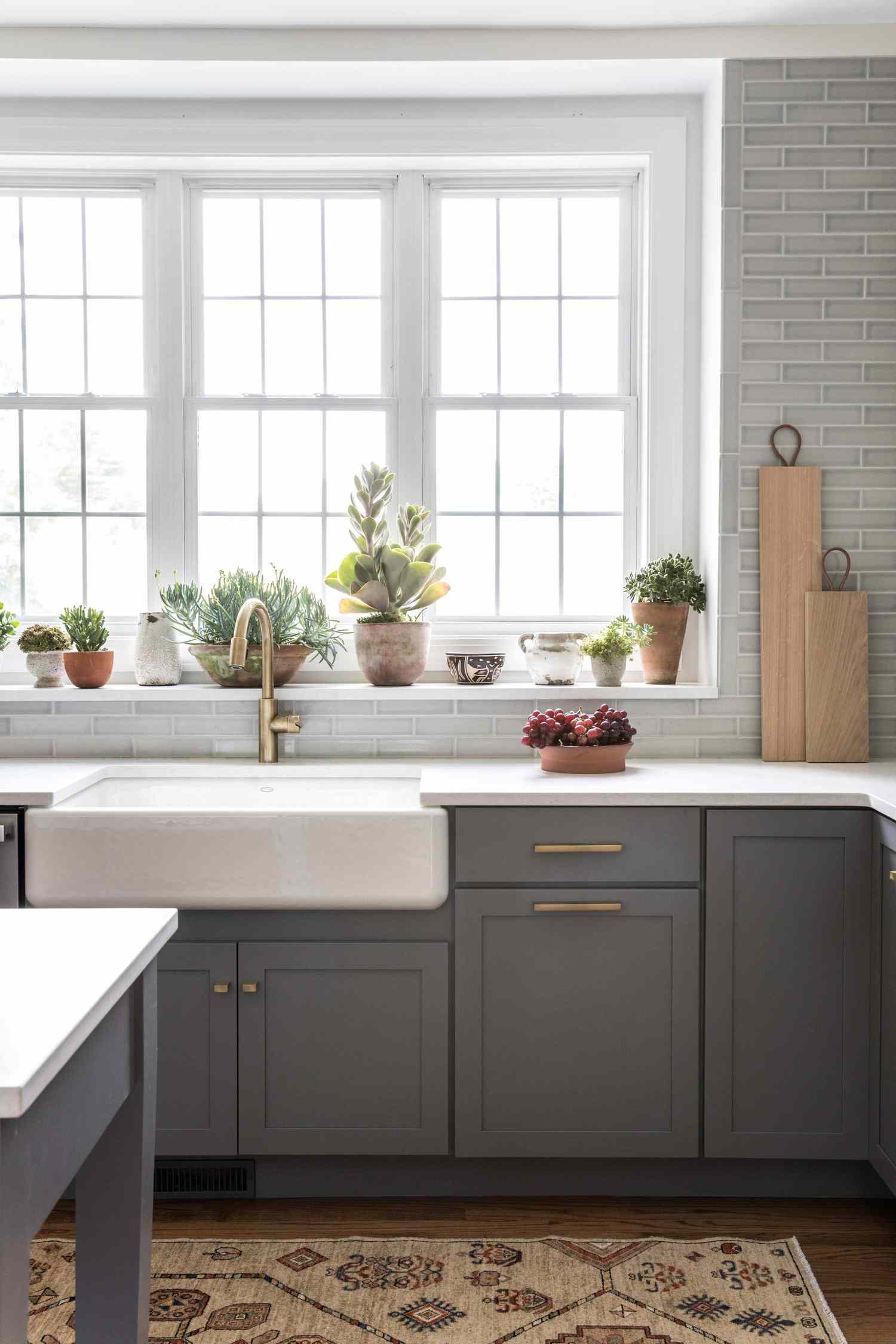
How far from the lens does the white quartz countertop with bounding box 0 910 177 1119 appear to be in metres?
0.92

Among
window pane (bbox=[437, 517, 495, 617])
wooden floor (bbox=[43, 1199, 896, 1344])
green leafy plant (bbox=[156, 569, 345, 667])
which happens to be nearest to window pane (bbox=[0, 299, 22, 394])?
green leafy plant (bbox=[156, 569, 345, 667])

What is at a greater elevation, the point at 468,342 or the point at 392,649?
the point at 468,342

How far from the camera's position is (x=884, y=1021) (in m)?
2.30

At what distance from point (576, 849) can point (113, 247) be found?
93.2 inches

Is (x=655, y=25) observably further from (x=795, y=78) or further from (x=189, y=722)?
(x=189, y=722)

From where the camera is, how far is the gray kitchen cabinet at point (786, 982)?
93.2 inches

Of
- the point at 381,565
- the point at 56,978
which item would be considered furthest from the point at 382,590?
the point at 56,978

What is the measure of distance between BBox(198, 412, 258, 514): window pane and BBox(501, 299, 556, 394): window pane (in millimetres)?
815

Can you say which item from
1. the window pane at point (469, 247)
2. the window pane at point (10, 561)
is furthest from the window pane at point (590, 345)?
the window pane at point (10, 561)

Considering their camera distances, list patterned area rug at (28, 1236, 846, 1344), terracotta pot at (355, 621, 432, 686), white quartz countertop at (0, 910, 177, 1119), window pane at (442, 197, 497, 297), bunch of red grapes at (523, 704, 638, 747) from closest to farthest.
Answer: white quartz countertop at (0, 910, 177, 1119) → patterned area rug at (28, 1236, 846, 1344) → bunch of red grapes at (523, 704, 638, 747) → terracotta pot at (355, 621, 432, 686) → window pane at (442, 197, 497, 297)

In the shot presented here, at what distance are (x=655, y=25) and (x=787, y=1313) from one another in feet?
10.3

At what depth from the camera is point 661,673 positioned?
3074 mm

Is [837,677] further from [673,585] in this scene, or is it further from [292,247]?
[292,247]

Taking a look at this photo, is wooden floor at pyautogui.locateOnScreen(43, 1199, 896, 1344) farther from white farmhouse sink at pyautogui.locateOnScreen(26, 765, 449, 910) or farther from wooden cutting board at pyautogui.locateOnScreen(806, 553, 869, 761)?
wooden cutting board at pyautogui.locateOnScreen(806, 553, 869, 761)
